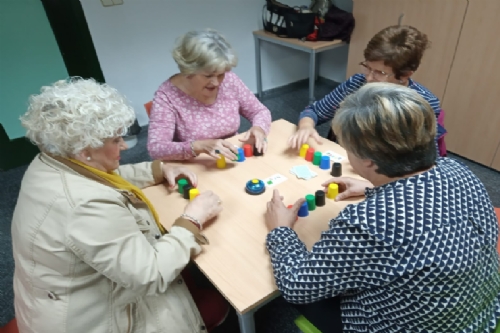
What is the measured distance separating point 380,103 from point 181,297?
849 millimetres

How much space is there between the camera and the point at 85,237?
34.2 inches

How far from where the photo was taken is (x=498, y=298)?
37.1 inches

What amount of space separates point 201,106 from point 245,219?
2.64 feet

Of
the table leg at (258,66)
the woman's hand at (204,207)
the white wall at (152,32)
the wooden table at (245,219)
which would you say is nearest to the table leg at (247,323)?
the wooden table at (245,219)

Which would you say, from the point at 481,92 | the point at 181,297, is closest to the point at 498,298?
the point at 181,297

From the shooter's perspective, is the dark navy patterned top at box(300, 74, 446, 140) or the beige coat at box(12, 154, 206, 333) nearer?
the beige coat at box(12, 154, 206, 333)

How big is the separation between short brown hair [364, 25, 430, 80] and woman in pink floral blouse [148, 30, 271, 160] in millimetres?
666

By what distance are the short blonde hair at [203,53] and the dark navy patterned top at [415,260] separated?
40.5 inches

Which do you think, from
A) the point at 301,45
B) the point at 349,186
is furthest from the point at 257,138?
the point at 301,45

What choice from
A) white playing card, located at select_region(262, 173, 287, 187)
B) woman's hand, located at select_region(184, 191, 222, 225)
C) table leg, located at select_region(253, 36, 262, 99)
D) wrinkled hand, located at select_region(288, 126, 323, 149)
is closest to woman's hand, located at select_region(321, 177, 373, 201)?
white playing card, located at select_region(262, 173, 287, 187)

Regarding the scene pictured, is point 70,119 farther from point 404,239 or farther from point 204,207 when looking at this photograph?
point 404,239

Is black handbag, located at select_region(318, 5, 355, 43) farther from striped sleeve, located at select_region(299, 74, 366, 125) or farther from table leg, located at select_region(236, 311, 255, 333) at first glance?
table leg, located at select_region(236, 311, 255, 333)

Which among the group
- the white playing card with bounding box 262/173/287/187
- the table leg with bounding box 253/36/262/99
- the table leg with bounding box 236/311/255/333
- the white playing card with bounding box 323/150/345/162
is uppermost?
the white playing card with bounding box 262/173/287/187

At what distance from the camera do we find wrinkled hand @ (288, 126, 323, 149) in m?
1.64
